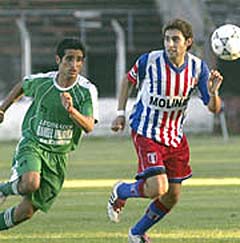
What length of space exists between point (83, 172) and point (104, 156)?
218 inches

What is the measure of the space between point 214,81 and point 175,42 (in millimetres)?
511

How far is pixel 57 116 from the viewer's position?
12.2 metres

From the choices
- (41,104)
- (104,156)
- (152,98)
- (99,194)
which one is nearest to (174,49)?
(152,98)

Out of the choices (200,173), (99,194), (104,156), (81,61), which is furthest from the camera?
(104,156)

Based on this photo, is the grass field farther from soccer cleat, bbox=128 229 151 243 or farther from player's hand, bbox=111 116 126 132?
player's hand, bbox=111 116 126 132

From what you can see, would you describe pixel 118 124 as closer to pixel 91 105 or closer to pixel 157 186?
pixel 91 105

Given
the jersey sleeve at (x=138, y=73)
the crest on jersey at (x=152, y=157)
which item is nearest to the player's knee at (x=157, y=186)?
the crest on jersey at (x=152, y=157)

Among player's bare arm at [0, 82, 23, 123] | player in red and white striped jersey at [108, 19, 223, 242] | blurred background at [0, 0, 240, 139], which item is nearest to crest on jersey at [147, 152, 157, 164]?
player in red and white striped jersey at [108, 19, 223, 242]

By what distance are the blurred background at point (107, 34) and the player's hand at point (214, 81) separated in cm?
3012

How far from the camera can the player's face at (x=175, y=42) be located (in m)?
12.4

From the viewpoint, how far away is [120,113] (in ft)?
41.5

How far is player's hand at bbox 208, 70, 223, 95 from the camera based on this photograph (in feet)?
39.9

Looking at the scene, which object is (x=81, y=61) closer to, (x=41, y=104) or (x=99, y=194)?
(x=41, y=104)

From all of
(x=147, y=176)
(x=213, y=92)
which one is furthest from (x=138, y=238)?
(x=213, y=92)
